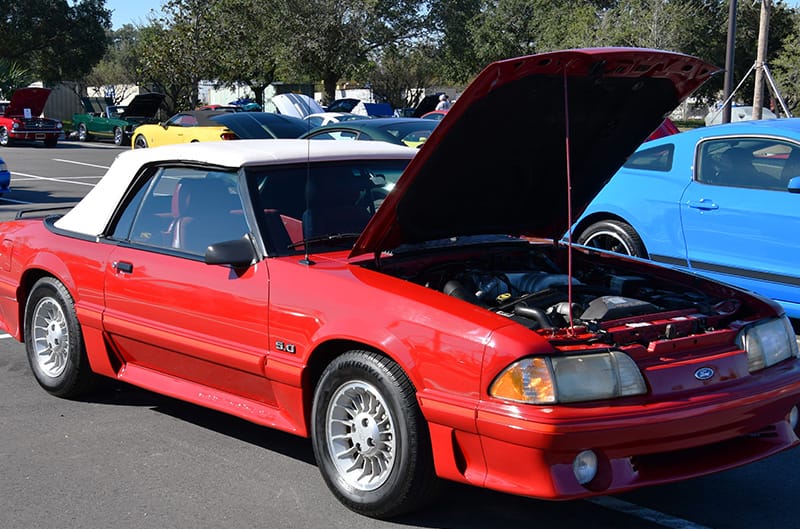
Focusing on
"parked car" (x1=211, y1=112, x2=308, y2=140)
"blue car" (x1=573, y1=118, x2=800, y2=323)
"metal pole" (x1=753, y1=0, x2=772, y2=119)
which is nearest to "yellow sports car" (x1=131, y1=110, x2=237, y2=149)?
"parked car" (x1=211, y1=112, x2=308, y2=140)

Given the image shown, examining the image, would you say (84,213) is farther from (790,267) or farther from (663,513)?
(790,267)

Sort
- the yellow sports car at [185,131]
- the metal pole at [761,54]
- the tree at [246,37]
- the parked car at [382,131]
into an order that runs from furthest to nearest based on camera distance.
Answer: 1. the tree at [246,37]
2. the yellow sports car at [185,131]
3. the metal pole at [761,54]
4. the parked car at [382,131]

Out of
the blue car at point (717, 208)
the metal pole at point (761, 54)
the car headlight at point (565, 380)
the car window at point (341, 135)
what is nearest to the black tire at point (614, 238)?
the blue car at point (717, 208)

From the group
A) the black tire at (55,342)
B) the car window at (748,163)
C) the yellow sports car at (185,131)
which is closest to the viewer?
the black tire at (55,342)

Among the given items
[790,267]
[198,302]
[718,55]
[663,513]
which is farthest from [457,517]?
[718,55]

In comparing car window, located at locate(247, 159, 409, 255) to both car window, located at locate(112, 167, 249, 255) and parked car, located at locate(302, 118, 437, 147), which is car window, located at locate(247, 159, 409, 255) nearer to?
car window, located at locate(112, 167, 249, 255)

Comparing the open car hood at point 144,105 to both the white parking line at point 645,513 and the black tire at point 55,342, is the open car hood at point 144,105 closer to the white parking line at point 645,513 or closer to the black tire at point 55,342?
the black tire at point 55,342

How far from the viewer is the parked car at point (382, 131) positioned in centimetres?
1323

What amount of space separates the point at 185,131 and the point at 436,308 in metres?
19.9

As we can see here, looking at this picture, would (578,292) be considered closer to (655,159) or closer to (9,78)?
(655,159)

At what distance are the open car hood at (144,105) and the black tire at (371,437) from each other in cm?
2967

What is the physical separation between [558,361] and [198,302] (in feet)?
6.20

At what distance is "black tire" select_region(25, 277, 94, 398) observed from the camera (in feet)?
17.8

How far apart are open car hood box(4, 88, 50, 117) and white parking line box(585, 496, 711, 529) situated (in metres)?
30.3
